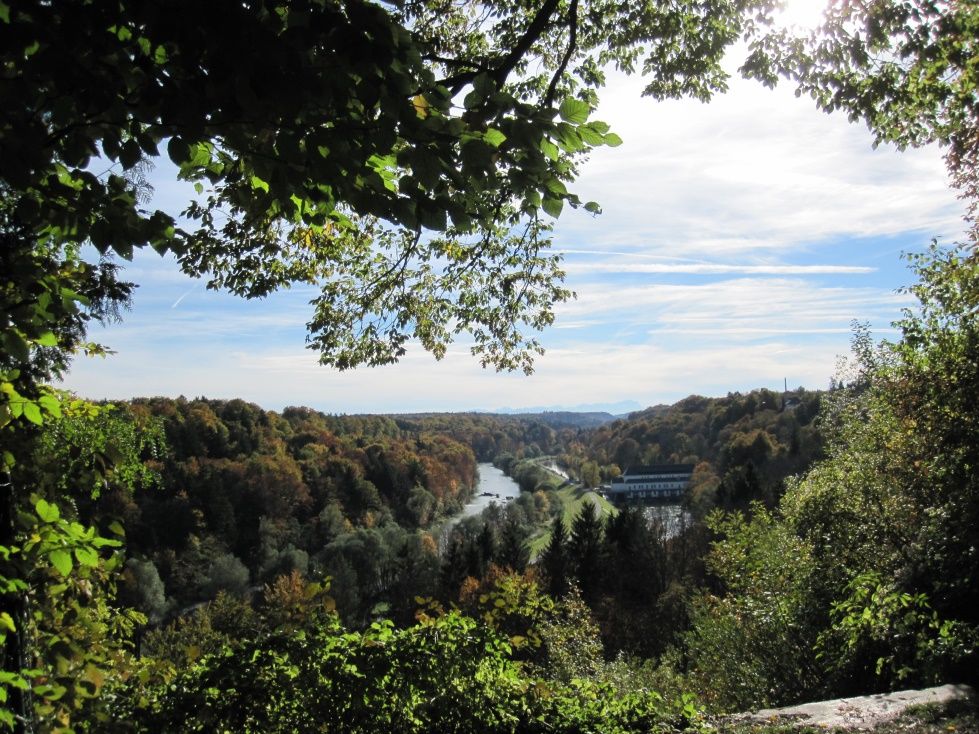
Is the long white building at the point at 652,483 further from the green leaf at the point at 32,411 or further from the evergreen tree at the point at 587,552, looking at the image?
the green leaf at the point at 32,411

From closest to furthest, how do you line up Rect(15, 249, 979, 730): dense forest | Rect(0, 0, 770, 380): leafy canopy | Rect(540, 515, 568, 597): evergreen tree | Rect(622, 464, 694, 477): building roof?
Rect(0, 0, 770, 380): leafy canopy < Rect(15, 249, 979, 730): dense forest < Rect(540, 515, 568, 597): evergreen tree < Rect(622, 464, 694, 477): building roof

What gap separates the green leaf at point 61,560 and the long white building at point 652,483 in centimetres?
9738

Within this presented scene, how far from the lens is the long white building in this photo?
9638 centimetres

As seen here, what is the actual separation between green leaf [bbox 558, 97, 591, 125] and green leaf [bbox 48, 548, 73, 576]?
218cm

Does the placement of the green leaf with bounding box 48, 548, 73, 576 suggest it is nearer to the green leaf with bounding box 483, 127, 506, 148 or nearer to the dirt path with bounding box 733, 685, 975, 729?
the green leaf with bounding box 483, 127, 506, 148

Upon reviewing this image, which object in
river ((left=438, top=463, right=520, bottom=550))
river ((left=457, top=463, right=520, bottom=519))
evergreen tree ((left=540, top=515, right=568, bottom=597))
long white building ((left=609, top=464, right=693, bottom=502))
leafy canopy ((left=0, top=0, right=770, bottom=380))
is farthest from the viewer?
river ((left=457, top=463, right=520, bottom=519))

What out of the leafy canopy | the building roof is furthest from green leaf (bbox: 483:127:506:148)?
the building roof

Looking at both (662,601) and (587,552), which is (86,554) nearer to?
(662,601)

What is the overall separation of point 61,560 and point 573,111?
2226 mm

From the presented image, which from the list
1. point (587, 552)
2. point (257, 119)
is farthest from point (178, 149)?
point (587, 552)

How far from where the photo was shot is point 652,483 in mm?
98625

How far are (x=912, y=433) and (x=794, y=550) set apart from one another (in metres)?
3.30

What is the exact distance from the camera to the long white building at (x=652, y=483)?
96375mm

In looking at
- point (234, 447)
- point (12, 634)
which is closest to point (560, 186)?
point (12, 634)
